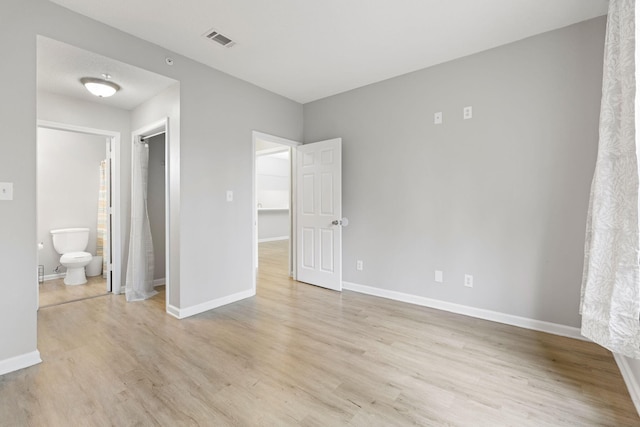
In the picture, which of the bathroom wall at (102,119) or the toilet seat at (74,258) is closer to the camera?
the bathroom wall at (102,119)

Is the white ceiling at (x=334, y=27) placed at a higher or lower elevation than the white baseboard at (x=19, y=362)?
higher

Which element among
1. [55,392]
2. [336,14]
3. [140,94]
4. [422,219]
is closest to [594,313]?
[422,219]

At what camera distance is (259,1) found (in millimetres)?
2188

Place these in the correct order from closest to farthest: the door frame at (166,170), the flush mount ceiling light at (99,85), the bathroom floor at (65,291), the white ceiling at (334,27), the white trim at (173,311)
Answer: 1. the white ceiling at (334,27)
2. the flush mount ceiling light at (99,85)
3. the white trim at (173,311)
4. the door frame at (166,170)
5. the bathroom floor at (65,291)

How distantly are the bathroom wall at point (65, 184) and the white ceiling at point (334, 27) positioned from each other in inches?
119

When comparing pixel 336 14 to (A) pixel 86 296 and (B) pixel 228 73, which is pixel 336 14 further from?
(A) pixel 86 296

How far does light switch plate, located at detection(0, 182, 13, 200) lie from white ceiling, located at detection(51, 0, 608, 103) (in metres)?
1.42

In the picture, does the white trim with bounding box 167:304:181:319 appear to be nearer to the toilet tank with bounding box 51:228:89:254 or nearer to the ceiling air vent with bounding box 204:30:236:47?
the toilet tank with bounding box 51:228:89:254

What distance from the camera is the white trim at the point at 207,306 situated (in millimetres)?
3027

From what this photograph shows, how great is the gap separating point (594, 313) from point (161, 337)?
3.21m

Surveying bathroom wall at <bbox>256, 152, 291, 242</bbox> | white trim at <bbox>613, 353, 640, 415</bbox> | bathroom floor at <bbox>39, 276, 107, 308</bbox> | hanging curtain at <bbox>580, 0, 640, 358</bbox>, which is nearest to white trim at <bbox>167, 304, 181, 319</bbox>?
bathroom floor at <bbox>39, 276, 107, 308</bbox>

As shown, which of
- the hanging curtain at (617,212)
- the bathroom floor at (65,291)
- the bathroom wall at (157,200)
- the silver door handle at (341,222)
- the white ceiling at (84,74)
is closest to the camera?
the hanging curtain at (617,212)

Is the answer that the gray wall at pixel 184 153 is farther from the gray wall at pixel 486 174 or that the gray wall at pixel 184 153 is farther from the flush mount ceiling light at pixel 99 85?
the gray wall at pixel 486 174

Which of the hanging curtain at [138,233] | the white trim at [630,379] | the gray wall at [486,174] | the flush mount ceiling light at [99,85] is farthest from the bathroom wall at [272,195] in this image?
the white trim at [630,379]
